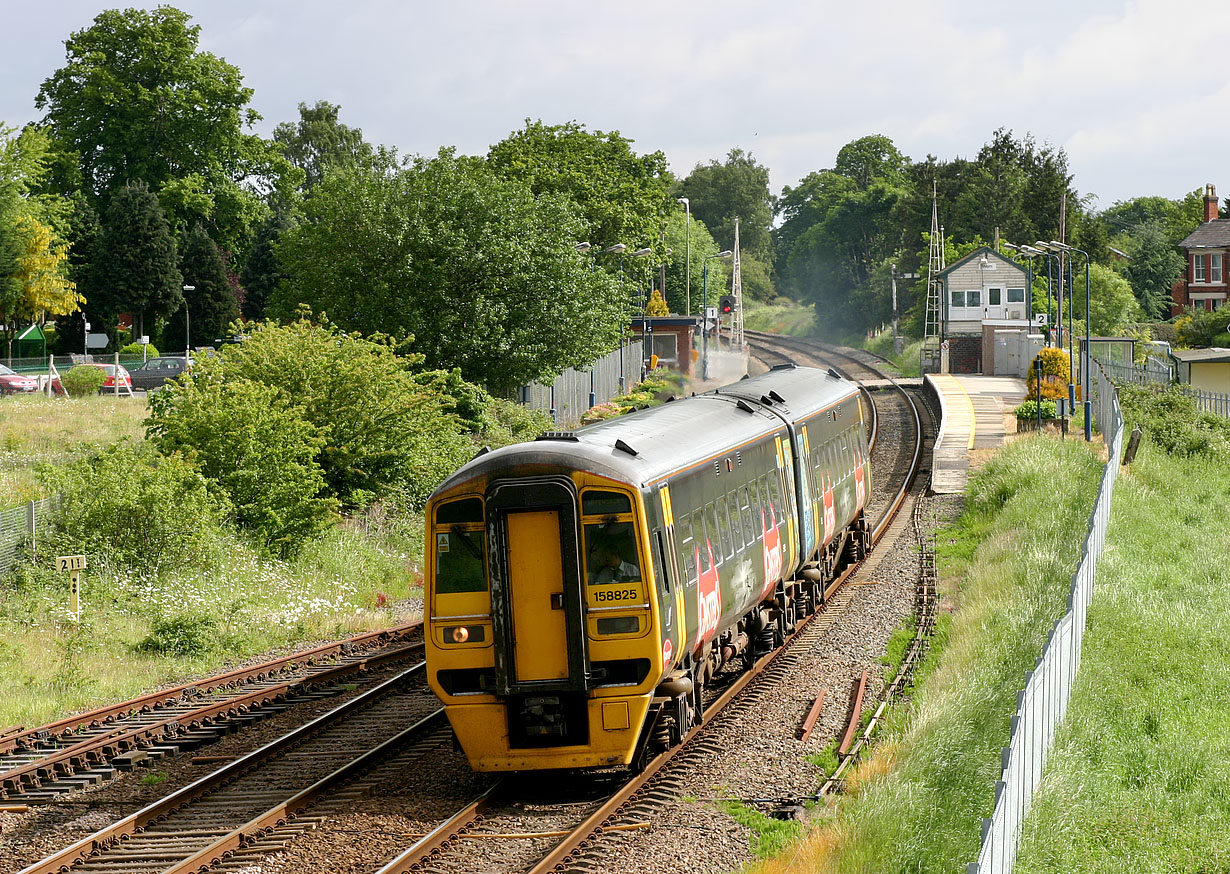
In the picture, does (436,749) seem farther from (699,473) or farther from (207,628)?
(207,628)

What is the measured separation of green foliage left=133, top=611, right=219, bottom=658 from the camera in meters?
19.5

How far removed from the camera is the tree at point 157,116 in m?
68.9

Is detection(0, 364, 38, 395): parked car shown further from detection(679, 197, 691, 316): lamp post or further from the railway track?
the railway track

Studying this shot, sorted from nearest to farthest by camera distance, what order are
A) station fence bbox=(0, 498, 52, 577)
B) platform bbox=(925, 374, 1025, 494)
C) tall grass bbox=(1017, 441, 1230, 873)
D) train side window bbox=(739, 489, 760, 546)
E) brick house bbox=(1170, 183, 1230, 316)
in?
1. tall grass bbox=(1017, 441, 1230, 873)
2. train side window bbox=(739, 489, 760, 546)
3. station fence bbox=(0, 498, 52, 577)
4. platform bbox=(925, 374, 1025, 494)
5. brick house bbox=(1170, 183, 1230, 316)

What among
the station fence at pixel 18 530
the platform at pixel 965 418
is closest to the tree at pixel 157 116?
the platform at pixel 965 418

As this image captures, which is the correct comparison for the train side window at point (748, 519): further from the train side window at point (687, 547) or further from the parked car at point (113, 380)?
the parked car at point (113, 380)

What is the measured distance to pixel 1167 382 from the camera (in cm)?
5228

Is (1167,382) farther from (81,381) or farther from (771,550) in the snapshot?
(81,381)

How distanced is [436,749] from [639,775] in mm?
2690

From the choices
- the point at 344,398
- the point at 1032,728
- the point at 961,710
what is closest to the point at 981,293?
the point at 344,398

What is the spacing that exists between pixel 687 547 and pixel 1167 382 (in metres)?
44.3

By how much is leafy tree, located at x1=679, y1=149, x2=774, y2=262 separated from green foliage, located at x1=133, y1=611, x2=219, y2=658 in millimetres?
126054

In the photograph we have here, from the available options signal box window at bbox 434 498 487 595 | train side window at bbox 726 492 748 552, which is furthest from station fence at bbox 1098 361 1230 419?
signal box window at bbox 434 498 487 595

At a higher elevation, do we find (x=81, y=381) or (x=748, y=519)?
(x=81, y=381)
